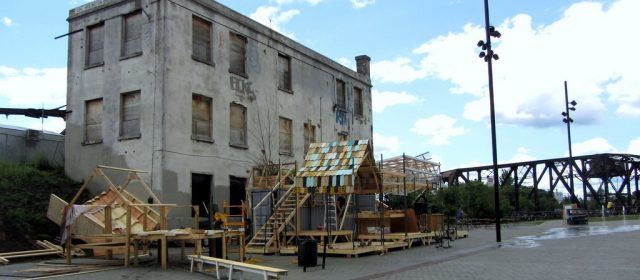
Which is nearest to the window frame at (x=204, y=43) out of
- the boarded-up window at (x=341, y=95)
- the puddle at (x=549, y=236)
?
the boarded-up window at (x=341, y=95)

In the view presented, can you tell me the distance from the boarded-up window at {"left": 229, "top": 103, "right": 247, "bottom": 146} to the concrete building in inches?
1.8

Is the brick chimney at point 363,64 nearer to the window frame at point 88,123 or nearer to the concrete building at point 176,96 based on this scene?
the concrete building at point 176,96

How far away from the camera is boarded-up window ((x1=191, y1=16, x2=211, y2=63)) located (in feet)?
81.1

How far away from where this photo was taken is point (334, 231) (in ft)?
68.7

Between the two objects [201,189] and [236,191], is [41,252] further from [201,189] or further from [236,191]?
[236,191]

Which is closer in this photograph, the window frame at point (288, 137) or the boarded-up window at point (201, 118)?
the boarded-up window at point (201, 118)

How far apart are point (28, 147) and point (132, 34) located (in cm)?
905

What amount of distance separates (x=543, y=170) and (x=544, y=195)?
15597mm

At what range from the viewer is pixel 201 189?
2430 centimetres

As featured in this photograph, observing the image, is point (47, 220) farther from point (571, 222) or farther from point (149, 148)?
point (571, 222)

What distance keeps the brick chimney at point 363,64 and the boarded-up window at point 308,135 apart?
8.53m

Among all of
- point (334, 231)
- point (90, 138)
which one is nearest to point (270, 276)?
point (334, 231)

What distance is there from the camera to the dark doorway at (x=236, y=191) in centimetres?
2594

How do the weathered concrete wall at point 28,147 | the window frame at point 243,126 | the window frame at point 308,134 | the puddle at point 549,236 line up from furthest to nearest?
the window frame at point 308,134
the weathered concrete wall at point 28,147
the window frame at point 243,126
the puddle at point 549,236
